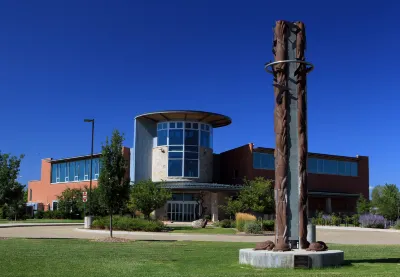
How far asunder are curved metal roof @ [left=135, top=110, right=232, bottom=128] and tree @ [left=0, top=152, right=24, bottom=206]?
94.0 feet

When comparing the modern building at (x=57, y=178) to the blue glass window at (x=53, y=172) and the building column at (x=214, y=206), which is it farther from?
the building column at (x=214, y=206)

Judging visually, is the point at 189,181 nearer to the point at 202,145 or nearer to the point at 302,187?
the point at 202,145

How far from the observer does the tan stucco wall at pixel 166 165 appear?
191 ft

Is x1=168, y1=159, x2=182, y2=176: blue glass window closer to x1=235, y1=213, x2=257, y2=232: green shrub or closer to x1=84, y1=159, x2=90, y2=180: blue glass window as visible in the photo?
x1=84, y1=159, x2=90, y2=180: blue glass window

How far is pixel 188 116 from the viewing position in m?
57.9

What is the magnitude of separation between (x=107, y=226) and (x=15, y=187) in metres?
7.67

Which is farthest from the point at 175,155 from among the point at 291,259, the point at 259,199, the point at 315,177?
the point at 291,259

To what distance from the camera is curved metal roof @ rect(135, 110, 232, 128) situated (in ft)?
186

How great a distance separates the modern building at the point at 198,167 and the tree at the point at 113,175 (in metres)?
27.7

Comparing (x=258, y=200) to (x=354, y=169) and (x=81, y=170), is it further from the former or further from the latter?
(x=354, y=169)

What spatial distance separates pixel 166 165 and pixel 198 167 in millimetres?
3767

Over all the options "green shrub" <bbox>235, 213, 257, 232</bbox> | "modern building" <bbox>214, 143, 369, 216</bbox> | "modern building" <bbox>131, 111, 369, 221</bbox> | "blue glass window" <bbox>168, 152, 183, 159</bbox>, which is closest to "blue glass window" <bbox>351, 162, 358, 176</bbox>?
"modern building" <bbox>214, 143, 369, 216</bbox>

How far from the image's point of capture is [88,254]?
16547mm

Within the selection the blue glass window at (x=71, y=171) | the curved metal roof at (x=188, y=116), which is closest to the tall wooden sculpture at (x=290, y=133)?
the curved metal roof at (x=188, y=116)
